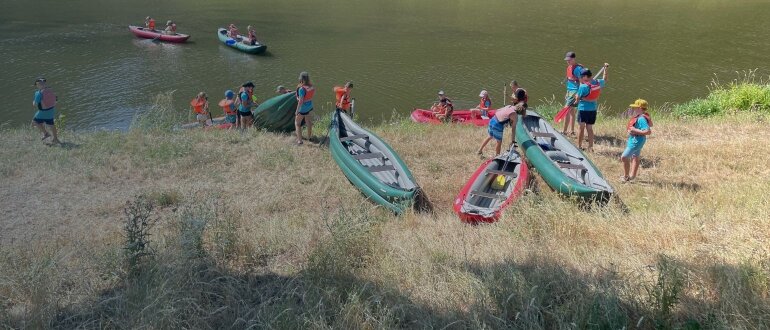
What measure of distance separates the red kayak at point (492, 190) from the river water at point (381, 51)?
8110mm

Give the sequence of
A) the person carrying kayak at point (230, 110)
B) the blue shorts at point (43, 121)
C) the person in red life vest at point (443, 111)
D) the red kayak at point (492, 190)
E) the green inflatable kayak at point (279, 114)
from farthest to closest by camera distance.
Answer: the person in red life vest at point (443, 111)
the person carrying kayak at point (230, 110)
the green inflatable kayak at point (279, 114)
the blue shorts at point (43, 121)
the red kayak at point (492, 190)

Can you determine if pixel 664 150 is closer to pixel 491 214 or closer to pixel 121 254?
pixel 491 214

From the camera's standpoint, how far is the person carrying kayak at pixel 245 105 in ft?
41.0

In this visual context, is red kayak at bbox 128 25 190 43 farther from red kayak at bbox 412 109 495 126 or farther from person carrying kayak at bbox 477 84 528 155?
person carrying kayak at bbox 477 84 528 155

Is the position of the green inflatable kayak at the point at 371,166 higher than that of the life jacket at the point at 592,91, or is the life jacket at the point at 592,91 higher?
the life jacket at the point at 592,91

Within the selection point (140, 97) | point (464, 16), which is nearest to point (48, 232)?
point (140, 97)

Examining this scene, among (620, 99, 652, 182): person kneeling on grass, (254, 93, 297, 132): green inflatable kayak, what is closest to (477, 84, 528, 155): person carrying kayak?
(620, 99, 652, 182): person kneeling on grass

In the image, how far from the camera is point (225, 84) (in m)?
19.4

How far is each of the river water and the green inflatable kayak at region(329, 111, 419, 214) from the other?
5988 mm

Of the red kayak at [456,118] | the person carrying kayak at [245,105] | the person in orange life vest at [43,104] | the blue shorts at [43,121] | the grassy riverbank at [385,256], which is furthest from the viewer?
the red kayak at [456,118]

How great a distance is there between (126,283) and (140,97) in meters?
15.2

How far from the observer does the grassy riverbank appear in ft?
13.3

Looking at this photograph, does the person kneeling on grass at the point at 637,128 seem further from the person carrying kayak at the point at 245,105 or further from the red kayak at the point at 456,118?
the person carrying kayak at the point at 245,105

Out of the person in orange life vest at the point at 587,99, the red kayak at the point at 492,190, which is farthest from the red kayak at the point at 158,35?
the red kayak at the point at 492,190
